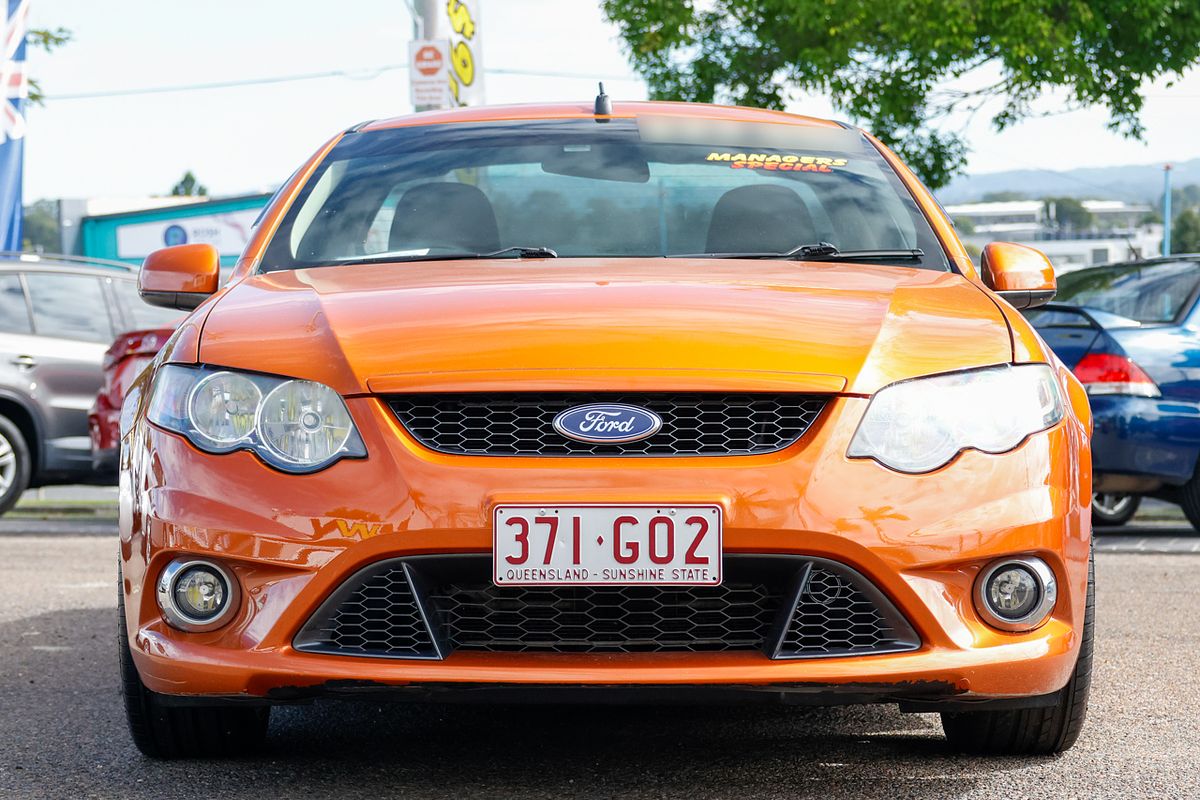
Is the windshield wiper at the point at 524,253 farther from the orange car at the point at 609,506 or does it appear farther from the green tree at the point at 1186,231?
the green tree at the point at 1186,231

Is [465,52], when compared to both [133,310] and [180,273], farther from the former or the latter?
[180,273]

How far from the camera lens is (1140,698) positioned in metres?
4.50

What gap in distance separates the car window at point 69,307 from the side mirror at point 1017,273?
26.2ft

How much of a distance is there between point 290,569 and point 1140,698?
2.46m

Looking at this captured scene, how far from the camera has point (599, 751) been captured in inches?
152

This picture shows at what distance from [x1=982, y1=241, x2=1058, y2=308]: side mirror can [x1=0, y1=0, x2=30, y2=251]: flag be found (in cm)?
1153

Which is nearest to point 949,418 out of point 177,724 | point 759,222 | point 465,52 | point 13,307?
point 759,222

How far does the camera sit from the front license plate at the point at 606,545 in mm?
3066

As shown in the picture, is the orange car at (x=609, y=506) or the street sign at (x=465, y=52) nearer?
the orange car at (x=609, y=506)

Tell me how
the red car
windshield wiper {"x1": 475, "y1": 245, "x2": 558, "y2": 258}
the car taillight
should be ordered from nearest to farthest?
windshield wiper {"x1": 475, "y1": 245, "x2": 558, "y2": 258}, the car taillight, the red car

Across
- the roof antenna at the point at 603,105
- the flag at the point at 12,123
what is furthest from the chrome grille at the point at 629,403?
the flag at the point at 12,123

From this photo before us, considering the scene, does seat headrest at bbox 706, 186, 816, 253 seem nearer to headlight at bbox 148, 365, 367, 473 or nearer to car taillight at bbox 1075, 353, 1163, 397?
headlight at bbox 148, 365, 367, 473

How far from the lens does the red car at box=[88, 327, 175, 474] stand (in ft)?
29.1

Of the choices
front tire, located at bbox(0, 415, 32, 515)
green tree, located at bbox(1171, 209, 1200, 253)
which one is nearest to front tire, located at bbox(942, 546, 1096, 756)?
front tire, located at bbox(0, 415, 32, 515)
